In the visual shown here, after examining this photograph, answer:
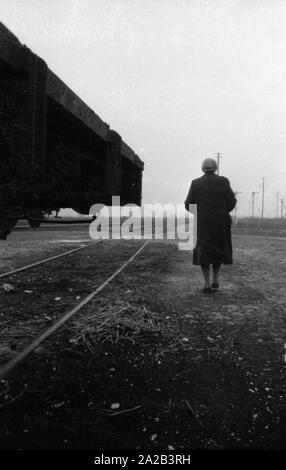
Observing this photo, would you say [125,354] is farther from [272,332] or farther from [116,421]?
[272,332]

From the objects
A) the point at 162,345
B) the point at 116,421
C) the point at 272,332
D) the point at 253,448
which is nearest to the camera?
the point at 253,448

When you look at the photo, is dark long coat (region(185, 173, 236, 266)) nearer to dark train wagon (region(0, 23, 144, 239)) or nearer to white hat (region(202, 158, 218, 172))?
white hat (region(202, 158, 218, 172))

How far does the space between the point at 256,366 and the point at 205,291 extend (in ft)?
7.73

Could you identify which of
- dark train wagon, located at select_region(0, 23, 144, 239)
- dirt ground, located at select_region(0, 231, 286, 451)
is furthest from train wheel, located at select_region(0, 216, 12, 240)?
dirt ground, located at select_region(0, 231, 286, 451)

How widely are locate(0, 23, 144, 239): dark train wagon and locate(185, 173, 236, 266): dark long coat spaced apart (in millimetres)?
2153

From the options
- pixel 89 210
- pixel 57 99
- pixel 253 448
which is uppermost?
pixel 57 99

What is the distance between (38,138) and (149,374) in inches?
69.6

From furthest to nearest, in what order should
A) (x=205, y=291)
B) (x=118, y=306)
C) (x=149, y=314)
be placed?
(x=205, y=291) → (x=118, y=306) → (x=149, y=314)

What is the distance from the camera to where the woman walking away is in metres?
5.01

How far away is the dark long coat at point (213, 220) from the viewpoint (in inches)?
197

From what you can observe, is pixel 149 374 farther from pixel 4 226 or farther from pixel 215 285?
pixel 215 285

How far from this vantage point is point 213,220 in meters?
5.01

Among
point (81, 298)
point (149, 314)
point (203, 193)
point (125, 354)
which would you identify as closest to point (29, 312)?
point (81, 298)

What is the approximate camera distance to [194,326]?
3695 mm
